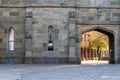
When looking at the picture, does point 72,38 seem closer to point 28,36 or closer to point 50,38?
point 50,38

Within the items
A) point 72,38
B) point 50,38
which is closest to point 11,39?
point 50,38

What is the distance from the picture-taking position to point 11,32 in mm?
34844

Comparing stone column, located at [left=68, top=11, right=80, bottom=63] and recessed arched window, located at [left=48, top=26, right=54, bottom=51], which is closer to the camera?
stone column, located at [left=68, top=11, right=80, bottom=63]

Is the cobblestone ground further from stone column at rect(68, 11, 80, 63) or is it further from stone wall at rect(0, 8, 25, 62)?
stone wall at rect(0, 8, 25, 62)

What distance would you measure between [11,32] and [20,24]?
1.07m

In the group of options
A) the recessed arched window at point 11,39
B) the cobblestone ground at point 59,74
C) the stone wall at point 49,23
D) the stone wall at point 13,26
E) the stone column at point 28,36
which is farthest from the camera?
the recessed arched window at point 11,39

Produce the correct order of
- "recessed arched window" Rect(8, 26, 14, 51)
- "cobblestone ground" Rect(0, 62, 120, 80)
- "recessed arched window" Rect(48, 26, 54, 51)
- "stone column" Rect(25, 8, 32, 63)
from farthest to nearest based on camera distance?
1. "recessed arched window" Rect(8, 26, 14, 51)
2. "recessed arched window" Rect(48, 26, 54, 51)
3. "stone column" Rect(25, 8, 32, 63)
4. "cobblestone ground" Rect(0, 62, 120, 80)

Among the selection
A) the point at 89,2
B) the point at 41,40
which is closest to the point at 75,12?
the point at 89,2

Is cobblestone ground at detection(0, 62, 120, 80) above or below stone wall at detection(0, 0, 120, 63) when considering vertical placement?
below

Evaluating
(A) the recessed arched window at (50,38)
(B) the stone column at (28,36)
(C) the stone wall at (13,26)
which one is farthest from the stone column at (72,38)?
(C) the stone wall at (13,26)

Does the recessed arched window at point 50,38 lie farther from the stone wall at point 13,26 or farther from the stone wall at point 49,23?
the stone wall at point 13,26

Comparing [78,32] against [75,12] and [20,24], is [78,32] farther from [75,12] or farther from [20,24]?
[20,24]

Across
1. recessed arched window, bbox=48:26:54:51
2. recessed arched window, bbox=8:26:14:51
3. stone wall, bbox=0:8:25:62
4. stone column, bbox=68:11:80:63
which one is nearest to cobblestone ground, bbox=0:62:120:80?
stone column, bbox=68:11:80:63

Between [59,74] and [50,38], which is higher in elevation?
[50,38]
